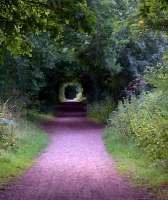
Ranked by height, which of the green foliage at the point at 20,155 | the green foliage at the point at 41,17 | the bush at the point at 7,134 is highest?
the green foliage at the point at 41,17

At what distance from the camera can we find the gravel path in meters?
11.1

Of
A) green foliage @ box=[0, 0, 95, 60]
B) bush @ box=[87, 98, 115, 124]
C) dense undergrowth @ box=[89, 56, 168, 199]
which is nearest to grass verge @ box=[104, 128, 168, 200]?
dense undergrowth @ box=[89, 56, 168, 199]

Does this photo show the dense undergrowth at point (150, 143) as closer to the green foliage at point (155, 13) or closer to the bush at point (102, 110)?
the green foliage at point (155, 13)

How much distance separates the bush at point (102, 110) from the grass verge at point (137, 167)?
14.6 meters

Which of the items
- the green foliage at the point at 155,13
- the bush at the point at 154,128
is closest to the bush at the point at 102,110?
the bush at the point at 154,128

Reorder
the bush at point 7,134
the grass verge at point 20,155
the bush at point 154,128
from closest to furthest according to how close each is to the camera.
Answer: the bush at point 154,128 < the grass verge at point 20,155 < the bush at point 7,134

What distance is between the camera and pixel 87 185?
12.4 m

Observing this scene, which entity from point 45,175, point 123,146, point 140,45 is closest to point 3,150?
point 45,175

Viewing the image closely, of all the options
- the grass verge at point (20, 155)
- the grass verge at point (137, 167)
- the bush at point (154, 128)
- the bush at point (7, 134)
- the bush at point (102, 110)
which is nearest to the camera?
the grass verge at point (137, 167)

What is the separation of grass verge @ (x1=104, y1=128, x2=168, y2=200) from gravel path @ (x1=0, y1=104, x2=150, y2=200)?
1.06ft

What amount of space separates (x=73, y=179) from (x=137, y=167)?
256 cm

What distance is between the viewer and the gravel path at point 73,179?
11086mm

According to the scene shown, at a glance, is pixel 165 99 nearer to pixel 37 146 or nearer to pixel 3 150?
pixel 3 150

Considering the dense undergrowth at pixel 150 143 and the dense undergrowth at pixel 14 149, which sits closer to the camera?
the dense undergrowth at pixel 150 143
